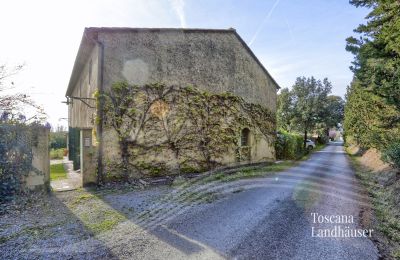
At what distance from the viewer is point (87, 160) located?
348 inches

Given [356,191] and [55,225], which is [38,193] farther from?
[356,191]

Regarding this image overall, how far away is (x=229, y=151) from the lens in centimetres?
1291

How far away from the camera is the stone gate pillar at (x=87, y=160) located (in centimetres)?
880

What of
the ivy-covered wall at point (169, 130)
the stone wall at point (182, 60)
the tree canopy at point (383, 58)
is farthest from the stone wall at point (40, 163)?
the tree canopy at point (383, 58)

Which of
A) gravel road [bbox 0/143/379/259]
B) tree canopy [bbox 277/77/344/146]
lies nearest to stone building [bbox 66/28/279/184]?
gravel road [bbox 0/143/379/259]

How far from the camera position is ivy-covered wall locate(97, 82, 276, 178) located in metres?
9.49

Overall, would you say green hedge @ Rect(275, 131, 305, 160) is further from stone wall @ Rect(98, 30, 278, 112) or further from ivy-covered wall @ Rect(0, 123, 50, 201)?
ivy-covered wall @ Rect(0, 123, 50, 201)

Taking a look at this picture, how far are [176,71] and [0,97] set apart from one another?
6.34 metres

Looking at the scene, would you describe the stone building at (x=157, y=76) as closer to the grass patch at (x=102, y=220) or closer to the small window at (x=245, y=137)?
the small window at (x=245, y=137)

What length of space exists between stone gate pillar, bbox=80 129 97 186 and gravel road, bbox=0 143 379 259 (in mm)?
968

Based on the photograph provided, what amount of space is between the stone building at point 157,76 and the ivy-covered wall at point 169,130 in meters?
0.05

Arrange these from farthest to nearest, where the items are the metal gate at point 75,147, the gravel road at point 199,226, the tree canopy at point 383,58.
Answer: the metal gate at point 75,147 < the tree canopy at point 383,58 < the gravel road at point 199,226

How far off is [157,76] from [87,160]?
4.36 m

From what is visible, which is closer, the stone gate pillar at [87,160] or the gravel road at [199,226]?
the gravel road at [199,226]
